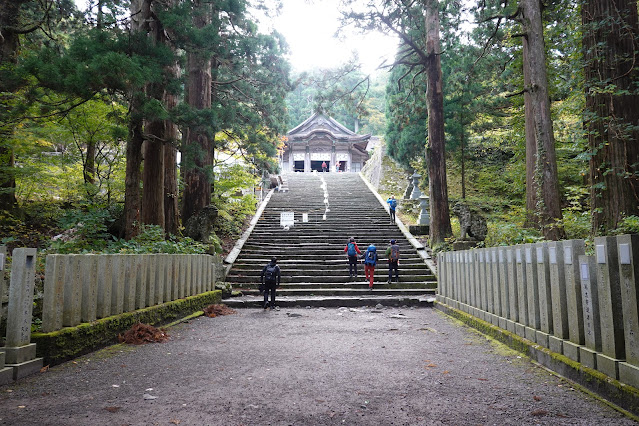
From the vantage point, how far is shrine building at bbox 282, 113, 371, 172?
36.9m

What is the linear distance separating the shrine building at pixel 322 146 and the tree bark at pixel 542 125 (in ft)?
92.3

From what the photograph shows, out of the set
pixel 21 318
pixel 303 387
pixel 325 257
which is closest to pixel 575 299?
pixel 303 387

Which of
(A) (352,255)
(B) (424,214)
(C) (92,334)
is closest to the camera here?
(C) (92,334)

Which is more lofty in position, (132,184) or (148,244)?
(132,184)

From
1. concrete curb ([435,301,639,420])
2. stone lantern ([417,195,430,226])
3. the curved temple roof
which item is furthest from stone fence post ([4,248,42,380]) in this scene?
the curved temple roof

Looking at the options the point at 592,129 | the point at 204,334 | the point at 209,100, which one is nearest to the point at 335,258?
the point at 209,100

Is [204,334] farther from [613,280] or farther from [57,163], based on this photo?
[57,163]

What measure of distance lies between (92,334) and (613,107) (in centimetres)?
690

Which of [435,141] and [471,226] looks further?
[435,141]

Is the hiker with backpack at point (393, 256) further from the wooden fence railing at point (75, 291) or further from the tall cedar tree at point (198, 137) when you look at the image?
the wooden fence railing at point (75, 291)

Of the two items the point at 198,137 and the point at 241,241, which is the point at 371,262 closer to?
the point at 241,241

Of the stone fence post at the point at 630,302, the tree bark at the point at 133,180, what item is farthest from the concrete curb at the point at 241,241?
the stone fence post at the point at 630,302

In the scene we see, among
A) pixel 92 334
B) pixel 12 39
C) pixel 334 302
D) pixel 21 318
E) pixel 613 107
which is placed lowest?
pixel 334 302

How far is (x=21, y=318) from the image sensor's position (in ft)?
11.6
